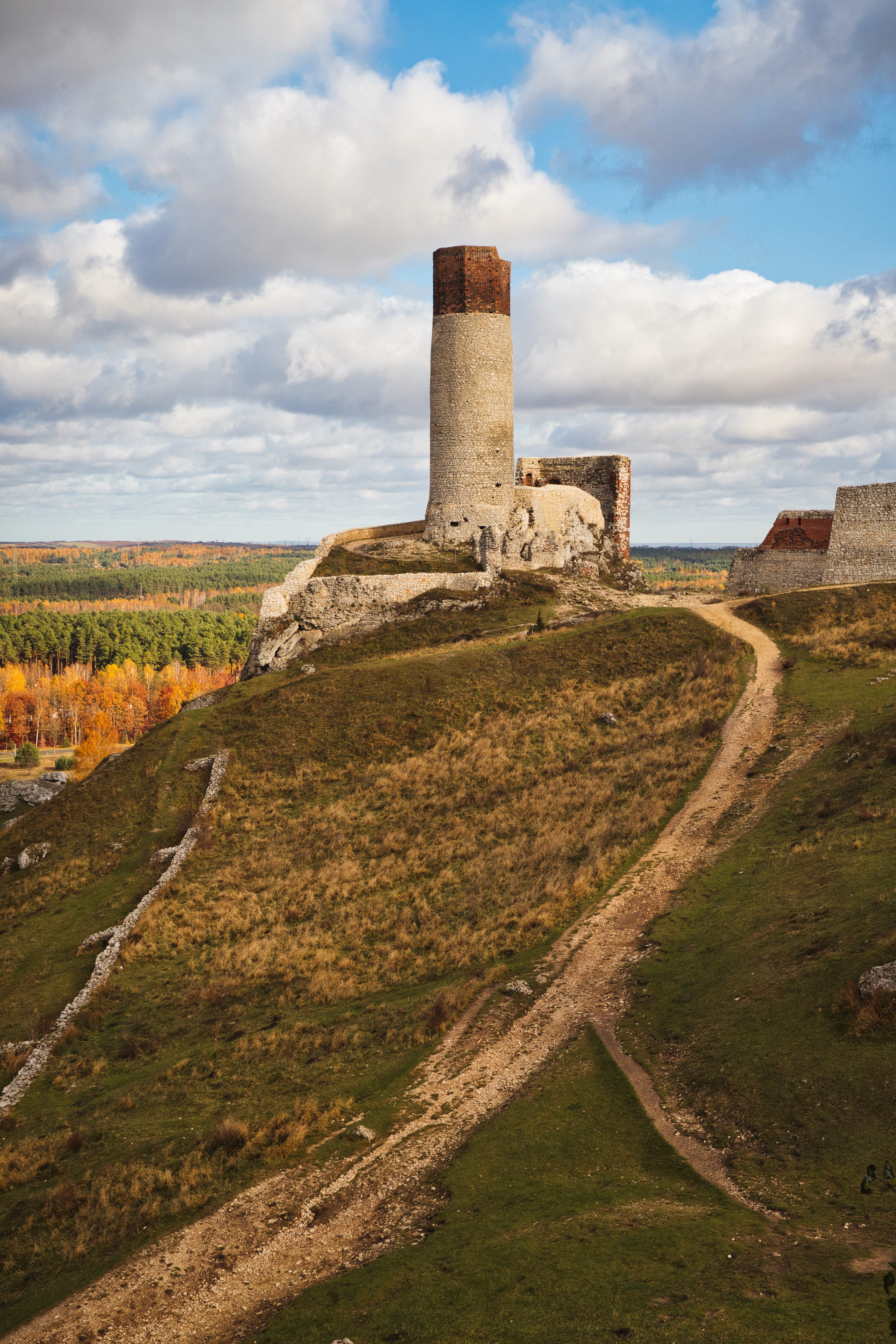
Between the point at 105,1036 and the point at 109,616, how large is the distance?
150 meters

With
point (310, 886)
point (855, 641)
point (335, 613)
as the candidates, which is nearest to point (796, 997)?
point (310, 886)

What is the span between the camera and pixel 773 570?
50.2 meters

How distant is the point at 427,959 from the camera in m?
22.6

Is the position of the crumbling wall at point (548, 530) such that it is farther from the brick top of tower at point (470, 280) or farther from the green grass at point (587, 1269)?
the green grass at point (587, 1269)

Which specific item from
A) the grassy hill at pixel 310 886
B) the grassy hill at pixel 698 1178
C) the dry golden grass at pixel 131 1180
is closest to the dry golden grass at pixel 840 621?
the grassy hill at pixel 310 886

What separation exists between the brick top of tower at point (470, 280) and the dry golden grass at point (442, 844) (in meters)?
24.2

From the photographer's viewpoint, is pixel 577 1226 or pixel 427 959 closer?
pixel 577 1226

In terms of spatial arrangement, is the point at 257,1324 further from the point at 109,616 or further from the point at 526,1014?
the point at 109,616

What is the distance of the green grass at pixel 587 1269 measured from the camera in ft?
30.9

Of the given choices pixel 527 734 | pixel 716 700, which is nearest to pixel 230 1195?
pixel 527 734

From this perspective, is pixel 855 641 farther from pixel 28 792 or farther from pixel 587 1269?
pixel 28 792

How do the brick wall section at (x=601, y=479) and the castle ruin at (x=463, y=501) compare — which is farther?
the brick wall section at (x=601, y=479)

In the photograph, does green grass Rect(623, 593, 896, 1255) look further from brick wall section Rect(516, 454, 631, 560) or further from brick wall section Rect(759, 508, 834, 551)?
brick wall section Rect(516, 454, 631, 560)

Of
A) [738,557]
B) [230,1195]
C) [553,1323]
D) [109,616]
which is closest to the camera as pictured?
[553,1323]
